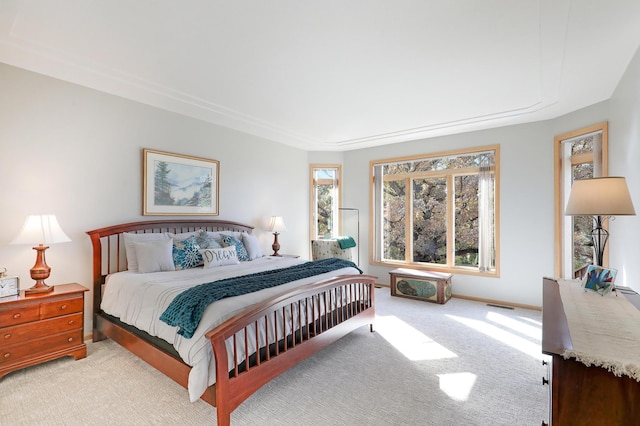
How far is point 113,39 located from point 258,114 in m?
1.98

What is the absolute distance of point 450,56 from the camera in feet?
8.76

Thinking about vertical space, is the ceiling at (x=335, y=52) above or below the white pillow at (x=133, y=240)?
above

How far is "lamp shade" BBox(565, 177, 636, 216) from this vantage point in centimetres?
194

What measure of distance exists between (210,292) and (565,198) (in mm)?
4624

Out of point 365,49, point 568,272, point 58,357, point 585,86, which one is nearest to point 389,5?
point 365,49

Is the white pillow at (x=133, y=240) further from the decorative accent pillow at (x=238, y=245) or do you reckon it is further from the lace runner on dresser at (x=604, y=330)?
the lace runner on dresser at (x=604, y=330)

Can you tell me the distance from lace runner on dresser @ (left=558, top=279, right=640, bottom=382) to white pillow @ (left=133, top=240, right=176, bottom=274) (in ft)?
11.1

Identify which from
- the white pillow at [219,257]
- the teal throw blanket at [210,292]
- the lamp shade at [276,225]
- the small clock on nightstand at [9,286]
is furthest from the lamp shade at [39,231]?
the lamp shade at [276,225]

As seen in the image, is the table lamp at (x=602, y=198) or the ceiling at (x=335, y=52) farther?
the ceiling at (x=335, y=52)

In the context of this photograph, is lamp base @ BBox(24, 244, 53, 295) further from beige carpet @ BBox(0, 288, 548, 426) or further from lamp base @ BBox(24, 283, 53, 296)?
beige carpet @ BBox(0, 288, 548, 426)

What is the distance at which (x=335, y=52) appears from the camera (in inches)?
103

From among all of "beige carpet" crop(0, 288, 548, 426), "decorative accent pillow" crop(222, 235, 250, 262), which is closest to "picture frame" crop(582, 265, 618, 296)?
"beige carpet" crop(0, 288, 548, 426)

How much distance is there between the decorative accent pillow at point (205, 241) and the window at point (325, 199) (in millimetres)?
2577

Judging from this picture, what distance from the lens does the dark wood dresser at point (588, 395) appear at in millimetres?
1110
